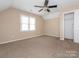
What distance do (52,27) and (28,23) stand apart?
111 inches

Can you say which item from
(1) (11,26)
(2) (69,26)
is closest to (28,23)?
(1) (11,26)

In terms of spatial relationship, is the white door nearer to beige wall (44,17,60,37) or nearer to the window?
beige wall (44,17,60,37)

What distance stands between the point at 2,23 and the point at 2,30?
0.44m

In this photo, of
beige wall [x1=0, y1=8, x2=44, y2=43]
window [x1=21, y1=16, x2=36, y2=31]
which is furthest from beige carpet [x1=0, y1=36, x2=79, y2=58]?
window [x1=21, y1=16, x2=36, y2=31]

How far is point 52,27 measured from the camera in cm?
848

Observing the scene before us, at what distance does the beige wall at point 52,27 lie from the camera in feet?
25.5

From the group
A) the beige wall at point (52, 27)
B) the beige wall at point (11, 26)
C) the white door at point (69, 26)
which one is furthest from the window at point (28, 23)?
the white door at point (69, 26)

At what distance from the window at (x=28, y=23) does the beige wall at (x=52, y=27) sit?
6.33ft

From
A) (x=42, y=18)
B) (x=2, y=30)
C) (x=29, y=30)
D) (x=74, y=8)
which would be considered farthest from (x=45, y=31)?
(x=2, y=30)

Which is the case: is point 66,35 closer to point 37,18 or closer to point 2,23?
point 37,18

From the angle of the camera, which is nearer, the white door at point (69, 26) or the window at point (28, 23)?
the white door at point (69, 26)

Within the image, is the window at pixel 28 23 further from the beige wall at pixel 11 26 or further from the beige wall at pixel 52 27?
the beige wall at pixel 52 27

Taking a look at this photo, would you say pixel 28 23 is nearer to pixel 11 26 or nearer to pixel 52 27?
pixel 11 26

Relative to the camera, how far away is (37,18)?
8.47 m
